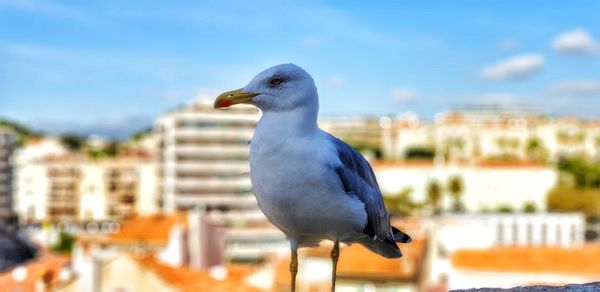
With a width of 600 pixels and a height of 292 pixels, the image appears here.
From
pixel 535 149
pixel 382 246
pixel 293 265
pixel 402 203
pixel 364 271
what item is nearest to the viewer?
pixel 293 265

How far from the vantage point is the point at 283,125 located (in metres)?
3.05

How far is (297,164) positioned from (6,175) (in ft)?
333

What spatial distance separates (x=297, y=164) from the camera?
9.95 feet

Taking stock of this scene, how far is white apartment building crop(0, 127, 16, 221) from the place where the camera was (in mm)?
98812

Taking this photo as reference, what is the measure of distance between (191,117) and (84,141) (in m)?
83.6

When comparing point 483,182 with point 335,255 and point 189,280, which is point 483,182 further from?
point 335,255

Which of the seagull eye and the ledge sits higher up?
the seagull eye

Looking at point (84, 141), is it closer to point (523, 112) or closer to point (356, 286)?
point (523, 112)

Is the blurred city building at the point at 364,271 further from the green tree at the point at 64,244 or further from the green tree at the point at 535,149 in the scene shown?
the green tree at the point at 535,149

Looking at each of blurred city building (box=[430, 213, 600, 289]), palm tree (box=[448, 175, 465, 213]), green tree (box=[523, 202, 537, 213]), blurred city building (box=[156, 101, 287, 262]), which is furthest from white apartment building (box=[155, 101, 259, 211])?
blurred city building (box=[430, 213, 600, 289])

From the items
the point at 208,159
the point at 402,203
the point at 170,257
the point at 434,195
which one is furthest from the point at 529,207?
the point at 170,257

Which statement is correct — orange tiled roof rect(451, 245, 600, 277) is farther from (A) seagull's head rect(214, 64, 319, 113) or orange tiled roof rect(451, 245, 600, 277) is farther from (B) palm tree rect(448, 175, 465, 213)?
(B) palm tree rect(448, 175, 465, 213)

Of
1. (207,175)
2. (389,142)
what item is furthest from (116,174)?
(389,142)

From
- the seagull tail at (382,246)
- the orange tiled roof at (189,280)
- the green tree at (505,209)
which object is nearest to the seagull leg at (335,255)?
the seagull tail at (382,246)
